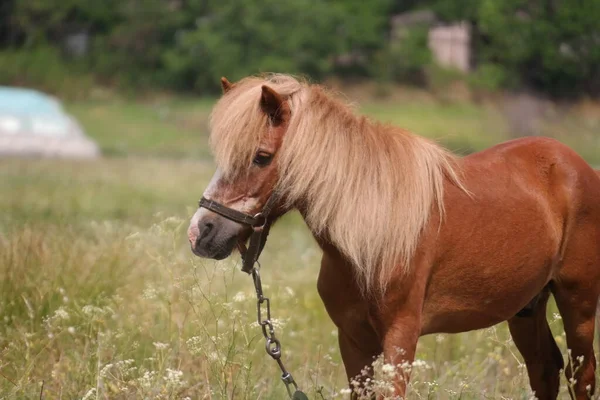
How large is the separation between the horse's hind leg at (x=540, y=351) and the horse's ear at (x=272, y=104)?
179cm

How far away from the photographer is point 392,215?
4.00 m

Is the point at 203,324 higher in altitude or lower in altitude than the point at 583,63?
higher

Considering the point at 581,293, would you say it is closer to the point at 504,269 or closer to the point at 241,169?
the point at 504,269

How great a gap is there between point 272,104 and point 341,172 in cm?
39

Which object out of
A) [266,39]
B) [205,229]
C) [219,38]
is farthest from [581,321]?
[219,38]

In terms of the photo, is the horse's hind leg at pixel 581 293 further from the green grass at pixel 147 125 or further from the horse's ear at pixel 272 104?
the green grass at pixel 147 125

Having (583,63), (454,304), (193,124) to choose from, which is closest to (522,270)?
(454,304)

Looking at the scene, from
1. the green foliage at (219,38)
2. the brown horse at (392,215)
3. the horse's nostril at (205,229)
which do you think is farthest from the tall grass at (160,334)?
the green foliage at (219,38)

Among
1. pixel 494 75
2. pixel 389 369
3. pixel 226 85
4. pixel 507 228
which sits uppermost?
pixel 226 85

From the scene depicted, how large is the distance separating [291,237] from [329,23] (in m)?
16.6

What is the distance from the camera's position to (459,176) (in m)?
4.31

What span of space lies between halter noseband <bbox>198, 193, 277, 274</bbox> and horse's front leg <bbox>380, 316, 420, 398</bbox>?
2.05ft

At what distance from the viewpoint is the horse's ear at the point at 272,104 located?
151 inches

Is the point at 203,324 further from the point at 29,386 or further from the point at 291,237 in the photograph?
the point at 291,237
